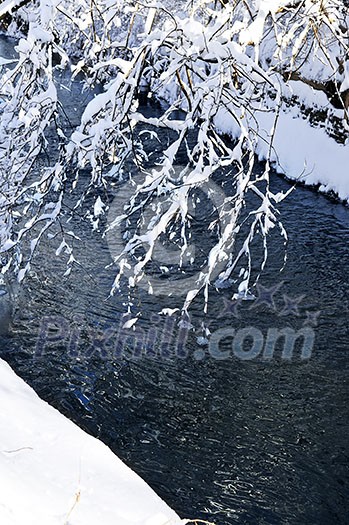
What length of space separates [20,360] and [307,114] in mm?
11272

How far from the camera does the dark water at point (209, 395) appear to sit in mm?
6121

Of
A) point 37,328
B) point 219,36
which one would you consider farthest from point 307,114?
point 219,36

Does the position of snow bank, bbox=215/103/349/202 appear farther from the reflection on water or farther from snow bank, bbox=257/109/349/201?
the reflection on water

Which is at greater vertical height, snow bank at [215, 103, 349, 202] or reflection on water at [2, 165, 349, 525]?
snow bank at [215, 103, 349, 202]

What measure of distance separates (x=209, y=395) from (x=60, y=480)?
3.87m

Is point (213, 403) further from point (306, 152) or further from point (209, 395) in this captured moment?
point (306, 152)

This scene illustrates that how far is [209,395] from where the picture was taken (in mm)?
7406

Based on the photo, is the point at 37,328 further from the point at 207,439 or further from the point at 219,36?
the point at 219,36

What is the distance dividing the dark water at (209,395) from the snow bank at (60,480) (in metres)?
1.85

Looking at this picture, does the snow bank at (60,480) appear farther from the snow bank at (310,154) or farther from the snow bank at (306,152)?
the snow bank at (310,154)

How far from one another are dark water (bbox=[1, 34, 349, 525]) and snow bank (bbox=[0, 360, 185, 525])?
185cm

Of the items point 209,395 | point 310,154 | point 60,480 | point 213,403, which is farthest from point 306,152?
point 60,480

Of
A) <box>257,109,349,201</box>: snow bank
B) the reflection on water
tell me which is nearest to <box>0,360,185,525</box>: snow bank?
the reflection on water

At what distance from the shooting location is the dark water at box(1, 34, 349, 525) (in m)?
6.12
